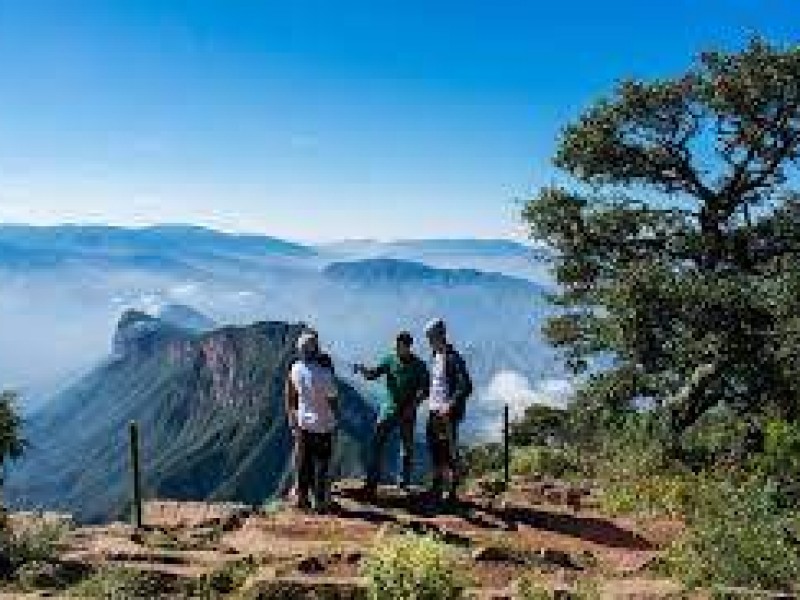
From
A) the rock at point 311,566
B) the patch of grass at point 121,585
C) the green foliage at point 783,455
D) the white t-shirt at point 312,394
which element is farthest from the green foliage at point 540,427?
the patch of grass at point 121,585

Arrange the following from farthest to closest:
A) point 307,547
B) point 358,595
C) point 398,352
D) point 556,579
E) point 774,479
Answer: point 398,352 → point 774,479 → point 307,547 → point 556,579 → point 358,595

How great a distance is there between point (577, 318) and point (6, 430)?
22851mm

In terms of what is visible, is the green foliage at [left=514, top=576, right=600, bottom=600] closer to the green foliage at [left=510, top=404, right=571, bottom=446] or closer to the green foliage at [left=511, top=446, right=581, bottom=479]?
the green foliage at [left=511, top=446, right=581, bottom=479]

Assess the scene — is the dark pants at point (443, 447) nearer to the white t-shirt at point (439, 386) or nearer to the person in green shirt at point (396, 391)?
the white t-shirt at point (439, 386)

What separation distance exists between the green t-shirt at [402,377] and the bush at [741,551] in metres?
5.75

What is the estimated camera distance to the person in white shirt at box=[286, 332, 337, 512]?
2042cm

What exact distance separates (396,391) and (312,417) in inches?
62.9

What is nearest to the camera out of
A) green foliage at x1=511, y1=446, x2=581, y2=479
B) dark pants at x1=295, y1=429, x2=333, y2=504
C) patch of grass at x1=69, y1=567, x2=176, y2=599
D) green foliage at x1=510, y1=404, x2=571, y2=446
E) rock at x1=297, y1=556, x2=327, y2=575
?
patch of grass at x1=69, y1=567, x2=176, y2=599

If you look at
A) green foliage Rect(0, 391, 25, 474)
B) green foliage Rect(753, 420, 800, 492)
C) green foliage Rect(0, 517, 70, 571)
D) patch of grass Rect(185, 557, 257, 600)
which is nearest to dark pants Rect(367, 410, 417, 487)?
green foliage Rect(753, 420, 800, 492)

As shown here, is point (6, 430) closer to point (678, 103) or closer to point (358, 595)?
point (358, 595)

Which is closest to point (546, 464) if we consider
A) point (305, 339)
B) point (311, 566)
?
point (305, 339)

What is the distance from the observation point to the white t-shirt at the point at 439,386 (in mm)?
21172

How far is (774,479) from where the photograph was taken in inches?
776

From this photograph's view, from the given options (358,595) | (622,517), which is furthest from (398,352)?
(358,595)
